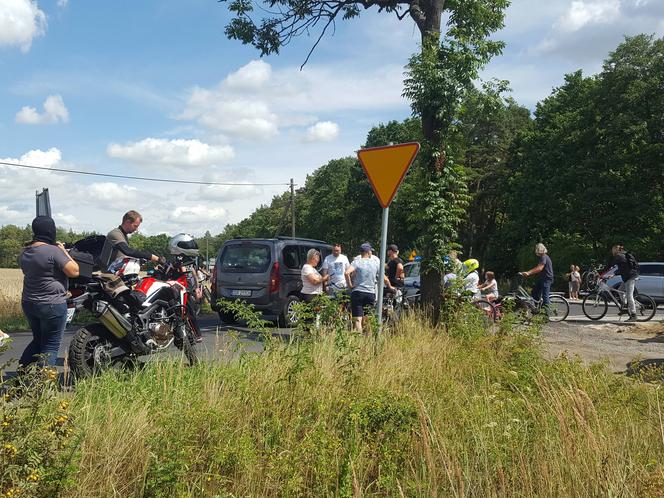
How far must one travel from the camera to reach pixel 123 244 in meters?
7.48

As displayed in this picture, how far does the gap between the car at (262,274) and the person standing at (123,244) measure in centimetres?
524

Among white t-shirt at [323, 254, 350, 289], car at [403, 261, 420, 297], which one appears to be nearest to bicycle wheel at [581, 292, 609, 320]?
car at [403, 261, 420, 297]

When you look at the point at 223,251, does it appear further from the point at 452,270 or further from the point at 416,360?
the point at 416,360

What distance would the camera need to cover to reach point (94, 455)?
3.40m

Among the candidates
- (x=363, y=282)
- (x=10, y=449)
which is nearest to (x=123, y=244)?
(x=363, y=282)

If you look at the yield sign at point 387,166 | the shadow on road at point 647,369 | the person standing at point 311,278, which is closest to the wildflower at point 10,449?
the yield sign at point 387,166

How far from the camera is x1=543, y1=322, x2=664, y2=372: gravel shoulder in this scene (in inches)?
346

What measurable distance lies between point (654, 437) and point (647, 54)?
3380 cm

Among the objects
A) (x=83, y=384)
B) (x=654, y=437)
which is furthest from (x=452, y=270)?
(x=83, y=384)

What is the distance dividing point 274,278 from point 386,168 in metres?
6.56

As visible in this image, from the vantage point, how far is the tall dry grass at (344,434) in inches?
134

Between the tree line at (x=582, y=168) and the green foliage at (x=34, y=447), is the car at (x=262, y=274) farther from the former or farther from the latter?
the tree line at (x=582, y=168)

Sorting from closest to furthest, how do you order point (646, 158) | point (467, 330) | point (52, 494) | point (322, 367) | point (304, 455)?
point (52, 494), point (304, 455), point (322, 367), point (467, 330), point (646, 158)

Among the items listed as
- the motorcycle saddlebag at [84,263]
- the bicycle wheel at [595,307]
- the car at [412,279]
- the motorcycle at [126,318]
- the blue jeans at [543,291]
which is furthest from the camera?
the car at [412,279]
